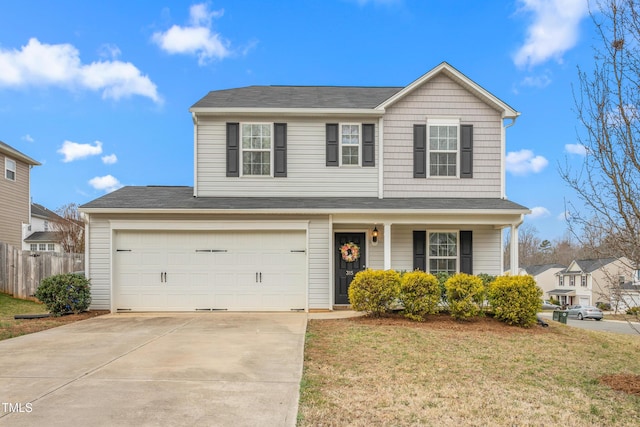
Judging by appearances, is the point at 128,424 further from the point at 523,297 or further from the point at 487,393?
the point at 523,297

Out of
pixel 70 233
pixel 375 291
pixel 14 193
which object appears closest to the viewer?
pixel 375 291

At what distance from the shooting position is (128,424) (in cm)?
373

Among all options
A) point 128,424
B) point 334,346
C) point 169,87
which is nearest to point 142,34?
point 169,87

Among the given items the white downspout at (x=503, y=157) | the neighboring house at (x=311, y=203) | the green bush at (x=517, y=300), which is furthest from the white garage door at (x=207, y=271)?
the white downspout at (x=503, y=157)

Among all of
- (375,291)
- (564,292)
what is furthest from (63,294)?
(564,292)

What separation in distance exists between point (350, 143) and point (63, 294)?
8.20 meters

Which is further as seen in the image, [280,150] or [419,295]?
[280,150]

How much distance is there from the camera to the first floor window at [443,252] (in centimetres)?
1148

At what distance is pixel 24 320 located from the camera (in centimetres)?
986

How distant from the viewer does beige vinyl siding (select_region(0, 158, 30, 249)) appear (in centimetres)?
1877

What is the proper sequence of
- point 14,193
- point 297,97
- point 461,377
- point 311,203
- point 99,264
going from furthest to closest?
point 14,193, point 297,97, point 311,203, point 99,264, point 461,377

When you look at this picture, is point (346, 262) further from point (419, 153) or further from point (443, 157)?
point (443, 157)

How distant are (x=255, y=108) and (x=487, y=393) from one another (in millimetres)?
9032

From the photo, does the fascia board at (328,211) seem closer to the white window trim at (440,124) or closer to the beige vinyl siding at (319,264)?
the beige vinyl siding at (319,264)
